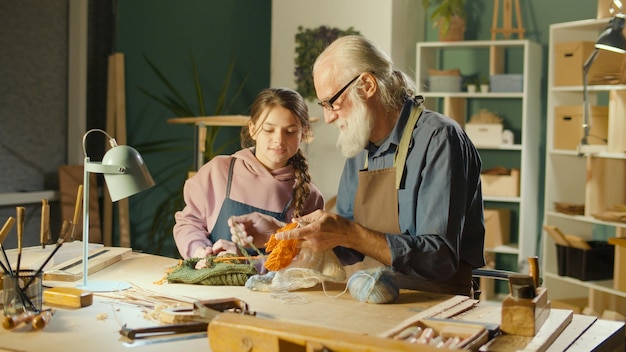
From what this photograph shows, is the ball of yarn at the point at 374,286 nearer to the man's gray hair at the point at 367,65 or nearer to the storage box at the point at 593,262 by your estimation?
the man's gray hair at the point at 367,65

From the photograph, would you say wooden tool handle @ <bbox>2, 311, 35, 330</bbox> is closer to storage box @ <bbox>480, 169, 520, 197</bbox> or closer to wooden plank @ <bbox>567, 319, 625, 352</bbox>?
wooden plank @ <bbox>567, 319, 625, 352</bbox>

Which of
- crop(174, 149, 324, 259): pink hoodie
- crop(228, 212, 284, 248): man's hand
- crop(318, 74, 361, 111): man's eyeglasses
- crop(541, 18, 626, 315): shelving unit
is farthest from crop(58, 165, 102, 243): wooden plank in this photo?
crop(541, 18, 626, 315): shelving unit

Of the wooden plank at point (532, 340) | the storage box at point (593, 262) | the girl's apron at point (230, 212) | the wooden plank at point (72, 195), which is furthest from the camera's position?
the storage box at point (593, 262)

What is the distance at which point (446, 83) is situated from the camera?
250 inches

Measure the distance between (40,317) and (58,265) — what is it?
0.74 m

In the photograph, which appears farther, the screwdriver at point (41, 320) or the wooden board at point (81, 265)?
the wooden board at point (81, 265)

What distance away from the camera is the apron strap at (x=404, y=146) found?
2695 millimetres

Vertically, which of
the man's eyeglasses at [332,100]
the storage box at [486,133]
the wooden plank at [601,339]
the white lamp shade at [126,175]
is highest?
the man's eyeglasses at [332,100]

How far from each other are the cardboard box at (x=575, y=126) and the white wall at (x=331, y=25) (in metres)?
1.25

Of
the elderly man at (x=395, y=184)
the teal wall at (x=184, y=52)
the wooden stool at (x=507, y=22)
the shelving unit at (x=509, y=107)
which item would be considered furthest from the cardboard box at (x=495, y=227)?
the elderly man at (x=395, y=184)

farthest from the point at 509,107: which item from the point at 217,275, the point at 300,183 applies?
the point at 217,275

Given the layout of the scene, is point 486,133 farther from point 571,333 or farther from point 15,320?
point 15,320

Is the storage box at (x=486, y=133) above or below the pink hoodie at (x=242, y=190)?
above

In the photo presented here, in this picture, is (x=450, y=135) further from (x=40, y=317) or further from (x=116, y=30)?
(x=116, y=30)
